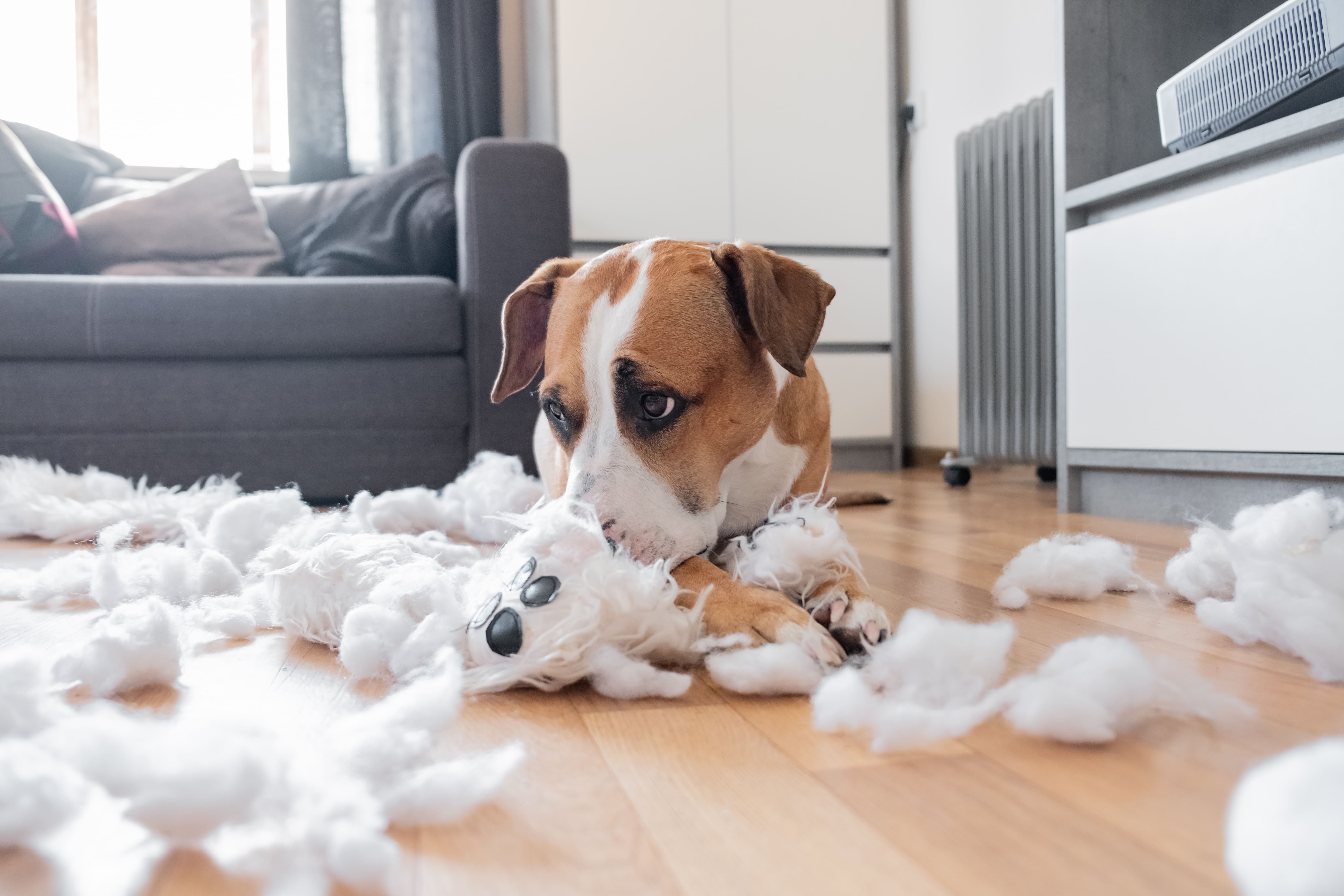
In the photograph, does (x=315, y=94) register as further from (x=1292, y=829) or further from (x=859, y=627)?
(x=1292, y=829)

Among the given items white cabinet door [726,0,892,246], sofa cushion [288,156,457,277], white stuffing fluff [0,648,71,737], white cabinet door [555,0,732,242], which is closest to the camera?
white stuffing fluff [0,648,71,737]

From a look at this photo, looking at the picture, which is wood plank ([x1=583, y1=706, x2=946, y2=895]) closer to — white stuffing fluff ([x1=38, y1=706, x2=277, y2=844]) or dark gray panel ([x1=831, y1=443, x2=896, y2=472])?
white stuffing fluff ([x1=38, y1=706, x2=277, y2=844])

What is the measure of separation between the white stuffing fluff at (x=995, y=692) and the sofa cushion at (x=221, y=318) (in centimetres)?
204

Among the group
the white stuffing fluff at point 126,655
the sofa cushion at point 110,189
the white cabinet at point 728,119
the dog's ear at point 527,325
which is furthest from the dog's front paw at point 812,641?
the sofa cushion at point 110,189

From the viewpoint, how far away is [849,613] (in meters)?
0.94

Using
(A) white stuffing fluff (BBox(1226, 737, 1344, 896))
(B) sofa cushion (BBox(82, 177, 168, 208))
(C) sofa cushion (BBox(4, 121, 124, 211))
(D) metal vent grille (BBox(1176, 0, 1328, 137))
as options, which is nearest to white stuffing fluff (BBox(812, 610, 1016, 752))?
(A) white stuffing fluff (BBox(1226, 737, 1344, 896))

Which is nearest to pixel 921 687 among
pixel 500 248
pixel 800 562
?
pixel 800 562

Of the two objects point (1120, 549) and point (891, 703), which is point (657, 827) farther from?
point (1120, 549)

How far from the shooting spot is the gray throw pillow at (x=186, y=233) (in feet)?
9.91

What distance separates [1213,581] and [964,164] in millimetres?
2510

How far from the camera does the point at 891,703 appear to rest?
0.72 metres

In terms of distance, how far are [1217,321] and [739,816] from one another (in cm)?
158

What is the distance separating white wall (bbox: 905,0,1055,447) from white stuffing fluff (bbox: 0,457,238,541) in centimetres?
272

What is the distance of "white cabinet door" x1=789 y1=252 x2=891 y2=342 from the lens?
395 cm
